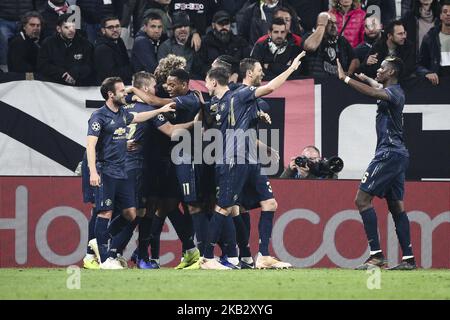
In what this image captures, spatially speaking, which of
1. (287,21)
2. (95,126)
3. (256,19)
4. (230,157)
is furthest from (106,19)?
(230,157)

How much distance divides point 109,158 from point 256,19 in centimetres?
498

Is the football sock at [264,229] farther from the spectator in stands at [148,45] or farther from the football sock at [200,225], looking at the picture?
the spectator in stands at [148,45]

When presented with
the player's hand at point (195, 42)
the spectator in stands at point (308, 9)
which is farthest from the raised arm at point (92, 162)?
the spectator in stands at point (308, 9)

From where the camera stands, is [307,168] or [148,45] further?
[148,45]

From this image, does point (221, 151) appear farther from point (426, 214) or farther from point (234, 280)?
point (426, 214)

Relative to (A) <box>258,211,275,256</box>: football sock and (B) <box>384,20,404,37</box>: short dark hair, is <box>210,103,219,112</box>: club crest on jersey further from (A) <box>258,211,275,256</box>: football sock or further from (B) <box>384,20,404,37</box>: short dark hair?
(B) <box>384,20,404,37</box>: short dark hair

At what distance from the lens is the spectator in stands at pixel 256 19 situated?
17.2 m

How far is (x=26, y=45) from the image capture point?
16.3 metres

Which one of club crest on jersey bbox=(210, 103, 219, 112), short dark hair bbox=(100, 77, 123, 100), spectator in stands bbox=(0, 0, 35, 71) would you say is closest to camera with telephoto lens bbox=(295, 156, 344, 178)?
club crest on jersey bbox=(210, 103, 219, 112)

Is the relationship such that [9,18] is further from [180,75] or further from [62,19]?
[180,75]

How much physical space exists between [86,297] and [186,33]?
732cm

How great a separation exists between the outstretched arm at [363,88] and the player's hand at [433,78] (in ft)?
9.48

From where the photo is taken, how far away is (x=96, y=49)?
16.1 m
